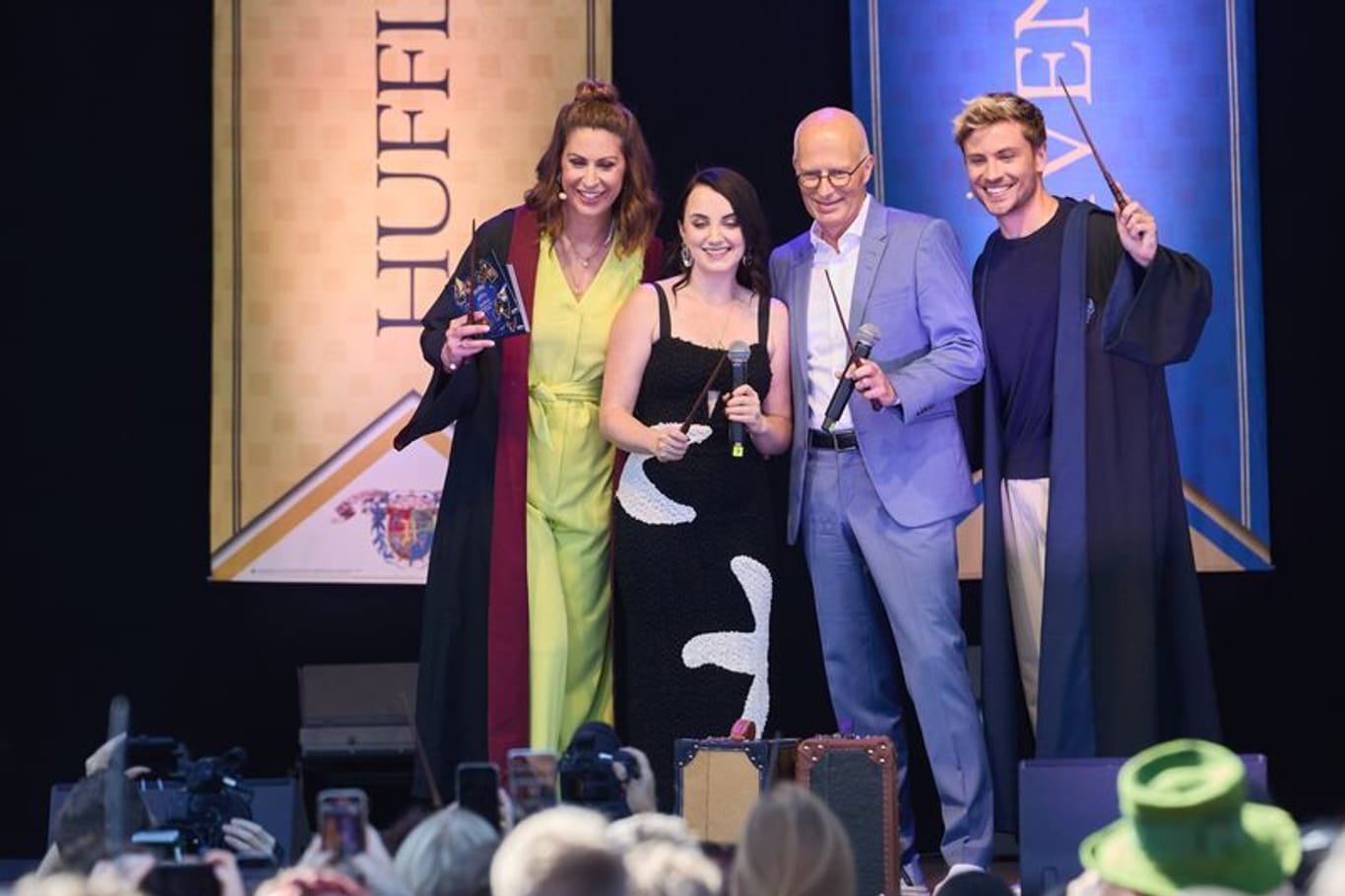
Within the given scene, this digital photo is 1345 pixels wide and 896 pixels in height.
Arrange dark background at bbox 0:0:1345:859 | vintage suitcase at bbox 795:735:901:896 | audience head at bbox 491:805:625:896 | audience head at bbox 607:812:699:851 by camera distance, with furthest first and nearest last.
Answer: dark background at bbox 0:0:1345:859 → vintage suitcase at bbox 795:735:901:896 → audience head at bbox 607:812:699:851 → audience head at bbox 491:805:625:896

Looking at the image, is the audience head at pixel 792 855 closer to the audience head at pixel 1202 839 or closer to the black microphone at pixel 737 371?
the audience head at pixel 1202 839

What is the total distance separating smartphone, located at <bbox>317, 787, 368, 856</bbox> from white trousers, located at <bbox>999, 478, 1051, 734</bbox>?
2.61 meters

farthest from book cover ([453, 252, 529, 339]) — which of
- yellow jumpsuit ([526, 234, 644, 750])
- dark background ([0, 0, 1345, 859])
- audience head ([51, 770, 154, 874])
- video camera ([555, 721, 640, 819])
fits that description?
audience head ([51, 770, 154, 874])

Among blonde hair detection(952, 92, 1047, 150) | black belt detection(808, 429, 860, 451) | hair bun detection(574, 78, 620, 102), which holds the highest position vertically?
hair bun detection(574, 78, 620, 102)

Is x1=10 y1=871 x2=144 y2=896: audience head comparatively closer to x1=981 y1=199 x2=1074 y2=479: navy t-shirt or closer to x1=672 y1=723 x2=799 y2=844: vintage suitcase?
x1=672 y1=723 x2=799 y2=844: vintage suitcase

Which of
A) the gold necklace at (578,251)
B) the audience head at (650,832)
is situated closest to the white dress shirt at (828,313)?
the gold necklace at (578,251)

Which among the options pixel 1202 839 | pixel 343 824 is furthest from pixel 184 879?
pixel 1202 839

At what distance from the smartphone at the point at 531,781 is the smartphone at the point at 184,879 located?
0.45 meters

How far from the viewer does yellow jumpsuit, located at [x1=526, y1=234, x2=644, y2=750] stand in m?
5.57

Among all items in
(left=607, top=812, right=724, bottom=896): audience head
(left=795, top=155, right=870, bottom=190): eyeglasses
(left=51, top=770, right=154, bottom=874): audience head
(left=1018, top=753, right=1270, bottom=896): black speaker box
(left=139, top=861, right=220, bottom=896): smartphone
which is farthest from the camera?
(left=795, top=155, right=870, bottom=190): eyeglasses

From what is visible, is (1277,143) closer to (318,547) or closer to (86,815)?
(318,547)

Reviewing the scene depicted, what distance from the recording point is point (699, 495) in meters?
5.43

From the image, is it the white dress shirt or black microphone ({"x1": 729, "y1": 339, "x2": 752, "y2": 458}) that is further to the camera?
the white dress shirt

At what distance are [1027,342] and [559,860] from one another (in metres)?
3.07
